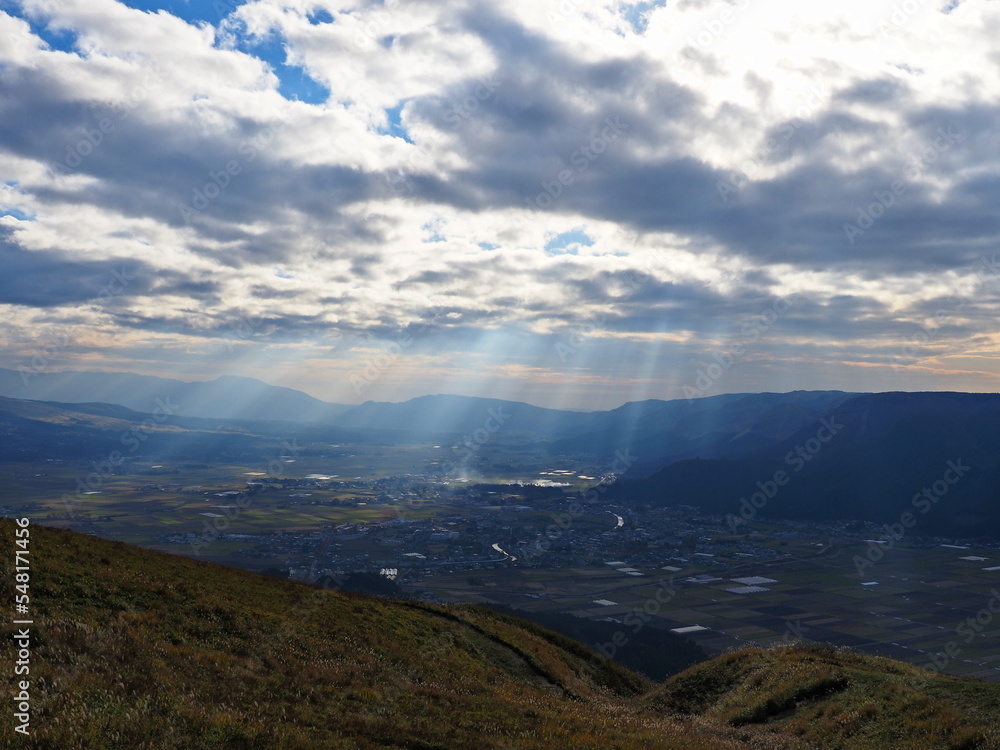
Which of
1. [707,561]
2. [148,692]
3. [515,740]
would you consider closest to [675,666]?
[515,740]

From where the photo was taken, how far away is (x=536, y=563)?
182 meters

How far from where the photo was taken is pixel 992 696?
79.3ft

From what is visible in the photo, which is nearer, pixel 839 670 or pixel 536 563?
pixel 839 670

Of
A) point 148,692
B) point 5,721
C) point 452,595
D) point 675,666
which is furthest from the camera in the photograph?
point 452,595

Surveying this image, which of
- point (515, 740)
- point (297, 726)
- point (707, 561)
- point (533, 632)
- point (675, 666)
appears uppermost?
point (297, 726)

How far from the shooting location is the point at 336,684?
65.2ft

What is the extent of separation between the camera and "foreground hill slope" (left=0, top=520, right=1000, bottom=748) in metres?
13.1

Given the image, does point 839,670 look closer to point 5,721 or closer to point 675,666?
point 5,721

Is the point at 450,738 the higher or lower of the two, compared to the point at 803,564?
higher

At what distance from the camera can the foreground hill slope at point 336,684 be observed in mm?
13109

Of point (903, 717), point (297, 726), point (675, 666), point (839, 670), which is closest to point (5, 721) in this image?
point (297, 726)

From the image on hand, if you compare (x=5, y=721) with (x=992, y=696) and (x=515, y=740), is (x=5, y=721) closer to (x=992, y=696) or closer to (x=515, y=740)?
(x=515, y=740)

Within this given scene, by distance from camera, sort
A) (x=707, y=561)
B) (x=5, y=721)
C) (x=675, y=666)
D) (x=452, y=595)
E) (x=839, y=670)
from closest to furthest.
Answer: (x=5, y=721)
(x=839, y=670)
(x=675, y=666)
(x=452, y=595)
(x=707, y=561)

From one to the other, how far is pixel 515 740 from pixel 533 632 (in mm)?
40076
